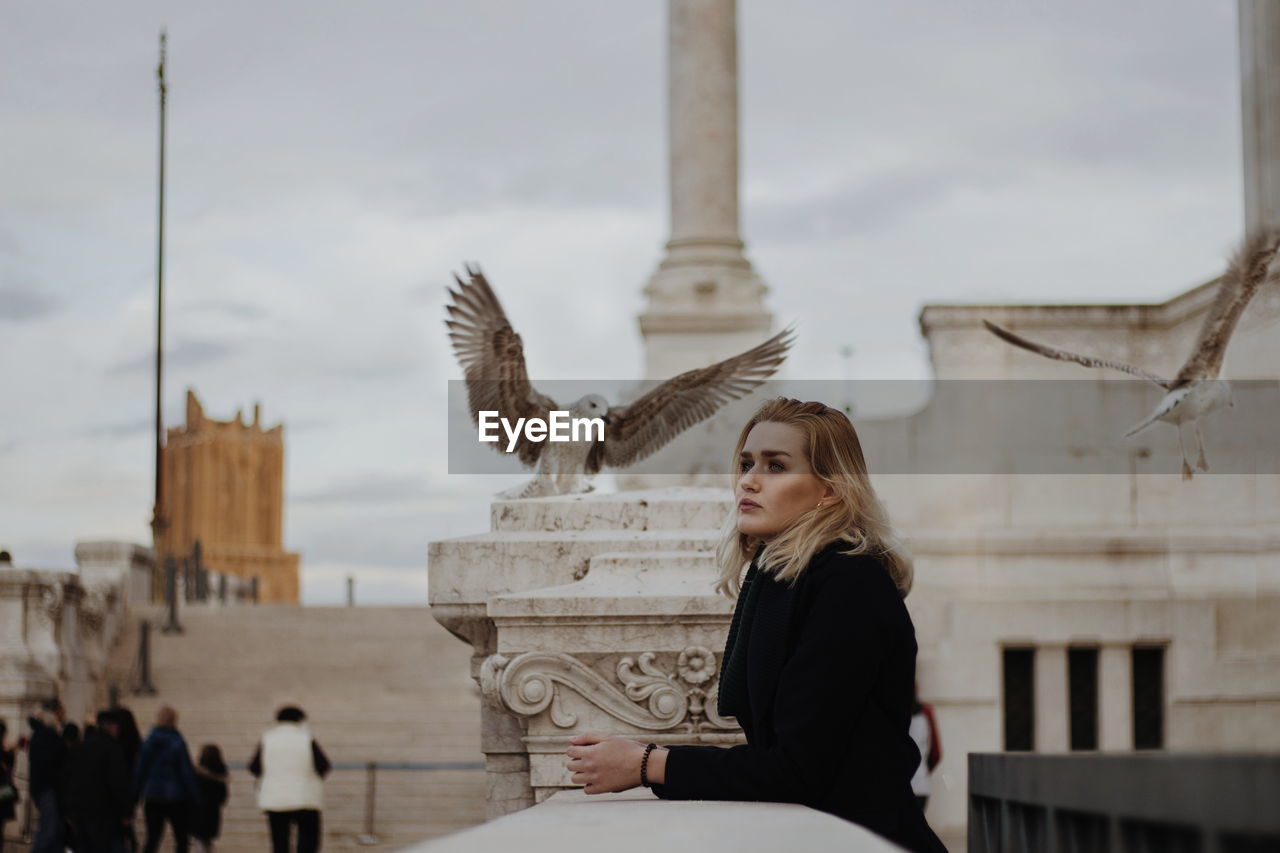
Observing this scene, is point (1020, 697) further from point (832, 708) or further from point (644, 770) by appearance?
point (832, 708)

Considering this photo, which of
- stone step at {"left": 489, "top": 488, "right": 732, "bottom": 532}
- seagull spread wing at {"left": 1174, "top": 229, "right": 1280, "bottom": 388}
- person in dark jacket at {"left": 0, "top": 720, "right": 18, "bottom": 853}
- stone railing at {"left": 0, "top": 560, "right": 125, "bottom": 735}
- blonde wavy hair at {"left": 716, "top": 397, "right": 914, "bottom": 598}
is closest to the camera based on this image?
blonde wavy hair at {"left": 716, "top": 397, "right": 914, "bottom": 598}

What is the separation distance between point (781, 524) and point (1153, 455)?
47.9ft

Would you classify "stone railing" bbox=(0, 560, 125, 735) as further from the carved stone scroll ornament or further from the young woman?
the young woman

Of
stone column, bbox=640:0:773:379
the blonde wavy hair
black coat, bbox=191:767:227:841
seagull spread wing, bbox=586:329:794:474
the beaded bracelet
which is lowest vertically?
black coat, bbox=191:767:227:841

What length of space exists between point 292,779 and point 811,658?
10213 millimetres

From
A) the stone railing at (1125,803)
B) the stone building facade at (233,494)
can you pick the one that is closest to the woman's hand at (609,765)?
the stone railing at (1125,803)

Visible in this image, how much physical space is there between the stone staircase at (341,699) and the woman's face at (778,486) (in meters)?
11.8

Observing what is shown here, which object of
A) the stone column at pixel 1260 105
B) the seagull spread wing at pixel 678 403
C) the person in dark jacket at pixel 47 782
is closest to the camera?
the seagull spread wing at pixel 678 403

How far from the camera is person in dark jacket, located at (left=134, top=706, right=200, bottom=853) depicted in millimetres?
13375

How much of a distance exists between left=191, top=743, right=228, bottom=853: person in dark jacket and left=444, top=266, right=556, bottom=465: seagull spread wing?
7.00 meters

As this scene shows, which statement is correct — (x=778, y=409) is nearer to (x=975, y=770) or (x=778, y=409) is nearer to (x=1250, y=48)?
(x=975, y=770)

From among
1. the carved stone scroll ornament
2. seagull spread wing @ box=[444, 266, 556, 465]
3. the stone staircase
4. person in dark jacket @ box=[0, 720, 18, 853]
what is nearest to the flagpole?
the stone staircase

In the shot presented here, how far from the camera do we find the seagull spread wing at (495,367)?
751cm

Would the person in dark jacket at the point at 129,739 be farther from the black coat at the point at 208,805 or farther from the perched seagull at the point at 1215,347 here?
the perched seagull at the point at 1215,347
